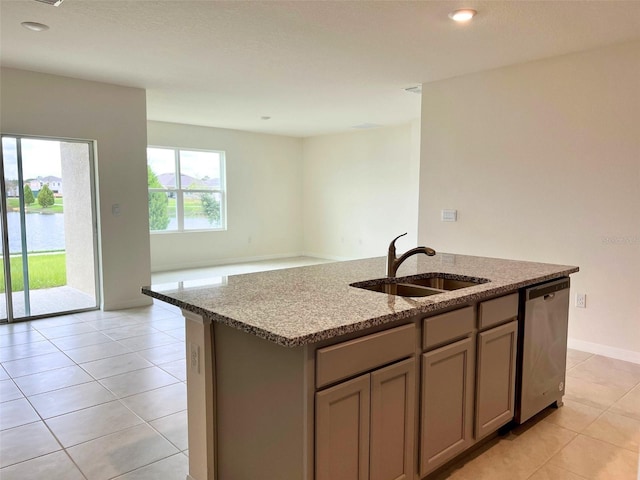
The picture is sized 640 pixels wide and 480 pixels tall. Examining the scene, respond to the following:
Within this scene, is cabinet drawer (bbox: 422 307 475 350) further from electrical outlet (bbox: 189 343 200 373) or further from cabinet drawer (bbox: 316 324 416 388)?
electrical outlet (bbox: 189 343 200 373)

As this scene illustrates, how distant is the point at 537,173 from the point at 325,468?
3.36 m

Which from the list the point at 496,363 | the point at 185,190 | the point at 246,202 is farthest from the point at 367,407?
the point at 246,202

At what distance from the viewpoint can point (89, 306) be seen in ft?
16.7

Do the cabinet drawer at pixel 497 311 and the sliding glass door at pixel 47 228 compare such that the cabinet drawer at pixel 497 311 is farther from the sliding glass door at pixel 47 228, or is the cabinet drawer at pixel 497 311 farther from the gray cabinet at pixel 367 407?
the sliding glass door at pixel 47 228

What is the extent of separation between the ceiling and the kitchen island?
70.9 inches

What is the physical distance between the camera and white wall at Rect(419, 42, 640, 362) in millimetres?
3518

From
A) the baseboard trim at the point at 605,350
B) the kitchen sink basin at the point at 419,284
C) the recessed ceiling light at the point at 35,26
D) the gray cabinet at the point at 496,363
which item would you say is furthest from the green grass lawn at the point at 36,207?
the baseboard trim at the point at 605,350

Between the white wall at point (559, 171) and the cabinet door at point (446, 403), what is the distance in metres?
2.22

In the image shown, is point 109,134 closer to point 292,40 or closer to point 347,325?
point 292,40

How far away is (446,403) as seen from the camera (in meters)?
2.01

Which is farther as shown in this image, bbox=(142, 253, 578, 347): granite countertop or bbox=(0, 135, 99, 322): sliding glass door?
bbox=(0, 135, 99, 322): sliding glass door

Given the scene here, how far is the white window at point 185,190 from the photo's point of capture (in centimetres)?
770

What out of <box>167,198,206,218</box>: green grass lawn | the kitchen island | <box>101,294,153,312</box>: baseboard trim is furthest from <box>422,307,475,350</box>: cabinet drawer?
<box>167,198,206,218</box>: green grass lawn

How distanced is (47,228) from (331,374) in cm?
440
